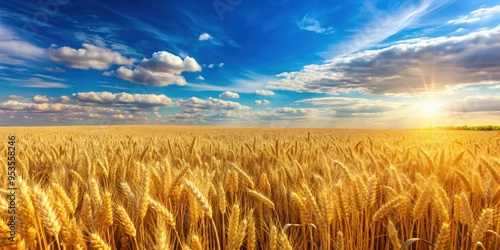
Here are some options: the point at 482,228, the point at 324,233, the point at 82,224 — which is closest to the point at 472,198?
the point at 482,228

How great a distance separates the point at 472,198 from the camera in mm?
2584

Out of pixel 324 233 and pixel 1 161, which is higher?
pixel 1 161

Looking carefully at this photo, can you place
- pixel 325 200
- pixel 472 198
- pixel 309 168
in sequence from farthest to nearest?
pixel 309 168
pixel 472 198
pixel 325 200

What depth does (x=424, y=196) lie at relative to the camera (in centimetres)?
190

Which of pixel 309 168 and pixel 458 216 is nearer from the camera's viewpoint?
pixel 458 216

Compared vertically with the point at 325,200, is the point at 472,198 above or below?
below

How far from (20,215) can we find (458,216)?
98.5 inches

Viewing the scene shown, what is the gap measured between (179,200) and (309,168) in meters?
1.78

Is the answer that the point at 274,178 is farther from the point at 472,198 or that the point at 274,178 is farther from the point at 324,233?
the point at 472,198

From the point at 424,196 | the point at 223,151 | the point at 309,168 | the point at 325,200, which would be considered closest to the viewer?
the point at 325,200

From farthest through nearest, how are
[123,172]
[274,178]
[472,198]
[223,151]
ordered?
[223,151] → [123,172] → [274,178] → [472,198]

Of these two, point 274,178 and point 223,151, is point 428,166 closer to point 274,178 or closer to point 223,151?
point 274,178

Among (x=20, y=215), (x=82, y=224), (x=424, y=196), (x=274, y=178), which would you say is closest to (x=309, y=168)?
(x=274, y=178)

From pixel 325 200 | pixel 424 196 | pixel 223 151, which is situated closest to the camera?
pixel 325 200
